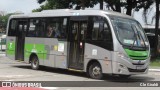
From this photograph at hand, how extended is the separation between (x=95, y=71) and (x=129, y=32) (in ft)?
7.27

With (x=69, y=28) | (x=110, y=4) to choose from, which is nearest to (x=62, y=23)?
(x=69, y=28)

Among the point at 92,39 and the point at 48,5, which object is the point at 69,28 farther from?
the point at 48,5

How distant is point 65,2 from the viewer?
3991 cm

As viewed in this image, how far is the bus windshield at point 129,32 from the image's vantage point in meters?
17.9

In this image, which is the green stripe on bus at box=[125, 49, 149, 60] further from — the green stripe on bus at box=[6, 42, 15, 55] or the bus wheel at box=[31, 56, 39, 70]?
the green stripe on bus at box=[6, 42, 15, 55]

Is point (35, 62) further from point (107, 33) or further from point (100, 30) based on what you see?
point (107, 33)

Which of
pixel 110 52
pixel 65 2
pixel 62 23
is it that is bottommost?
pixel 110 52

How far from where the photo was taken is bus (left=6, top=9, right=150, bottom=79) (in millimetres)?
17797

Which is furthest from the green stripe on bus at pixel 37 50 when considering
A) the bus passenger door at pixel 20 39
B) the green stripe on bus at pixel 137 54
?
the green stripe on bus at pixel 137 54

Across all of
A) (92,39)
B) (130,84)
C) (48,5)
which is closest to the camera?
(130,84)

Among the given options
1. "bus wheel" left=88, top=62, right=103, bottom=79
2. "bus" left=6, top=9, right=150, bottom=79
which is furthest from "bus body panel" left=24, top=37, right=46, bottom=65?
"bus wheel" left=88, top=62, right=103, bottom=79

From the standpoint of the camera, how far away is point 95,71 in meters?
18.7

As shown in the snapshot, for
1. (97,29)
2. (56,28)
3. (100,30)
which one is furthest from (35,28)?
(100,30)

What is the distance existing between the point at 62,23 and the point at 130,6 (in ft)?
60.8
